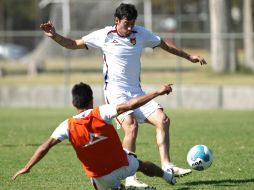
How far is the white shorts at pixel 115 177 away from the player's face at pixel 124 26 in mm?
1927

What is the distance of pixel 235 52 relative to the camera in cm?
2988

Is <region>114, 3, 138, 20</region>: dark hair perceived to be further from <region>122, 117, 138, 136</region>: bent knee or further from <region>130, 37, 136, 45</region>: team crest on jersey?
<region>122, 117, 138, 136</region>: bent knee

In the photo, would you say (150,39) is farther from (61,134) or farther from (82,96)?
(61,134)

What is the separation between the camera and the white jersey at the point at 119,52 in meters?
10.1

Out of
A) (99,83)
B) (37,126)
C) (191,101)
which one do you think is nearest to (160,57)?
(99,83)

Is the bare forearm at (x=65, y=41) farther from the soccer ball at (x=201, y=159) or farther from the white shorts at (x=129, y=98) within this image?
the soccer ball at (x=201, y=159)

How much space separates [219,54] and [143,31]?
2077 cm

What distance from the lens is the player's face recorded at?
9836 millimetres

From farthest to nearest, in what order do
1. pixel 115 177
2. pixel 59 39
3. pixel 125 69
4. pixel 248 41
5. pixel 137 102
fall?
pixel 248 41
pixel 125 69
pixel 59 39
pixel 115 177
pixel 137 102

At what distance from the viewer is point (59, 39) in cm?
→ 1006

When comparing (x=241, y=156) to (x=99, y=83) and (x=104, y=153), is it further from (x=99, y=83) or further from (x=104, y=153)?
(x=99, y=83)

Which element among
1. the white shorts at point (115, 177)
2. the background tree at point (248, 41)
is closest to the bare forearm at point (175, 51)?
the white shorts at point (115, 177)

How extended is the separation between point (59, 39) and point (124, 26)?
824 millimetres

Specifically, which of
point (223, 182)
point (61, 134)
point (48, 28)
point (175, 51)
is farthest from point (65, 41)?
point (223, 182)
